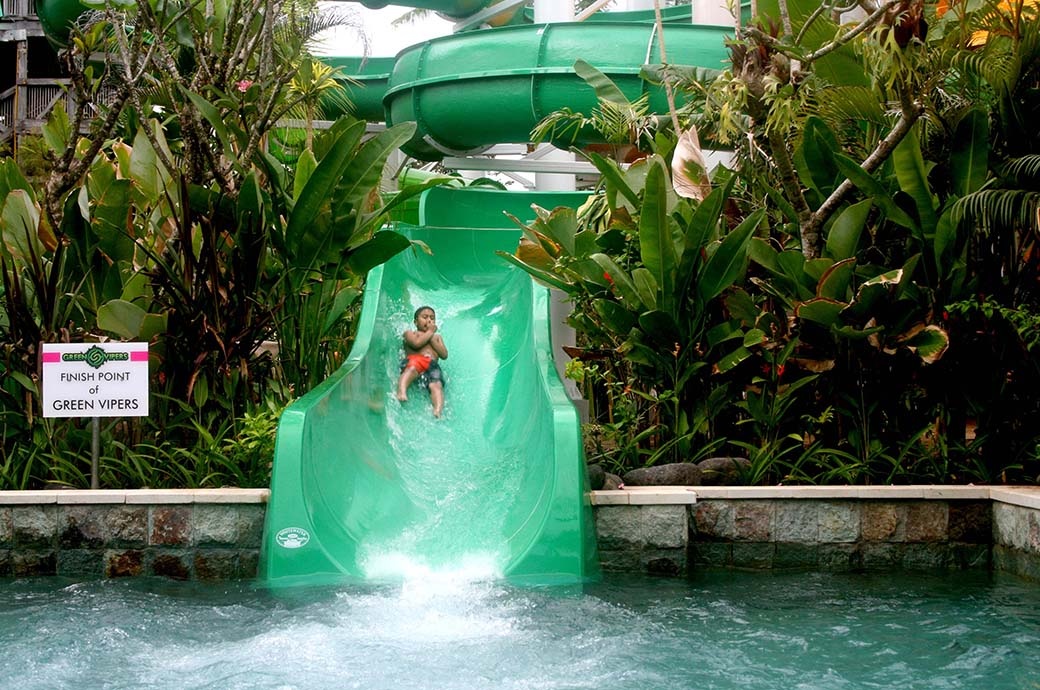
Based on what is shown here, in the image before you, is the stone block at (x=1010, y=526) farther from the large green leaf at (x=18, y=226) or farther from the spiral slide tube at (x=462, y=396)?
the large green leaf at (x=18, y=226)

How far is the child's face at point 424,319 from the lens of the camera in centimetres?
951

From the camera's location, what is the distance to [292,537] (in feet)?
20.9

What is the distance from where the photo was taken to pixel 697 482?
719 cm

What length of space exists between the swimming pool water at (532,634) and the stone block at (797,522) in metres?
0.25

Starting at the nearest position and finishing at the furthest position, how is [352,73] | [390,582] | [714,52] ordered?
1. [390,582]
2. [714,52]
3. [352,73]

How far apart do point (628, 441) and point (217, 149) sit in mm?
3821

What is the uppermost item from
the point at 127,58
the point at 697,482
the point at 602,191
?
the point at 127,58

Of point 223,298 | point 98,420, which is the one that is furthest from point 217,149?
point 98,420

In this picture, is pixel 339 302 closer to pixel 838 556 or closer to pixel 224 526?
pixel 224 526

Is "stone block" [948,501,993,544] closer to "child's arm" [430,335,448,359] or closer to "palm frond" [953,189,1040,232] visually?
"palm frond" [953,189,1040,232]

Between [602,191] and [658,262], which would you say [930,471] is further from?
[602,191]

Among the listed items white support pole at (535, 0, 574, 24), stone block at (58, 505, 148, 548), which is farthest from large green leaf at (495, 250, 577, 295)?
white support pole at (535, 0, 574, 24)

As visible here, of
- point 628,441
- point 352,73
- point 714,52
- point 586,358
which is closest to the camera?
point 628,441

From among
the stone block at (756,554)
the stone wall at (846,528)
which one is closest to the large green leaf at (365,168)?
the stone wall at (846,528)
